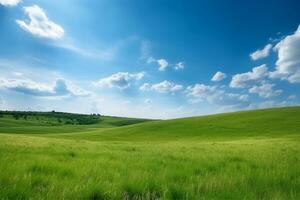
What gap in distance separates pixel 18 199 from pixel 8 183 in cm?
65

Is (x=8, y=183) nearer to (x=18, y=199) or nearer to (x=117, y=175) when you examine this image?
(x=18, y=199)

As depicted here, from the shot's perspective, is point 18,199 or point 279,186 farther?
point 279,186

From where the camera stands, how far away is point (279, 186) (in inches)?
223

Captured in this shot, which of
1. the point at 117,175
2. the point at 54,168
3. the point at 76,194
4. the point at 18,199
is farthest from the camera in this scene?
the point at 54,168

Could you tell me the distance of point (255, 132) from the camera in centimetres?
6738

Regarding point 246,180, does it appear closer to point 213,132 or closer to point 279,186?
point 279,186

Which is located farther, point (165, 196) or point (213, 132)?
point (213, 132)

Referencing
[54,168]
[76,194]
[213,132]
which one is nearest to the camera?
[76,194]

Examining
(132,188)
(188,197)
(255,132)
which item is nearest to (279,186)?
(188,197)

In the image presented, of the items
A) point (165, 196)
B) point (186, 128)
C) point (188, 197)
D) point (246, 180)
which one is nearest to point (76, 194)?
point (165, 196)

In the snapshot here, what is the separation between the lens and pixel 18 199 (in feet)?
11.9

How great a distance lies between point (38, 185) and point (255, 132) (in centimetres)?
6863

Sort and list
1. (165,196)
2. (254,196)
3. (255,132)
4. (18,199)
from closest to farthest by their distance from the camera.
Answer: (18,199) → (165,196) → (254,196) → (255,132)

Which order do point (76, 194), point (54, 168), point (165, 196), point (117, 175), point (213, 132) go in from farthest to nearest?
1. point (213, 132)
2. point (54, 168)
3. point (117, 175)
4. point (165, 196)
5. point (76, 194)
